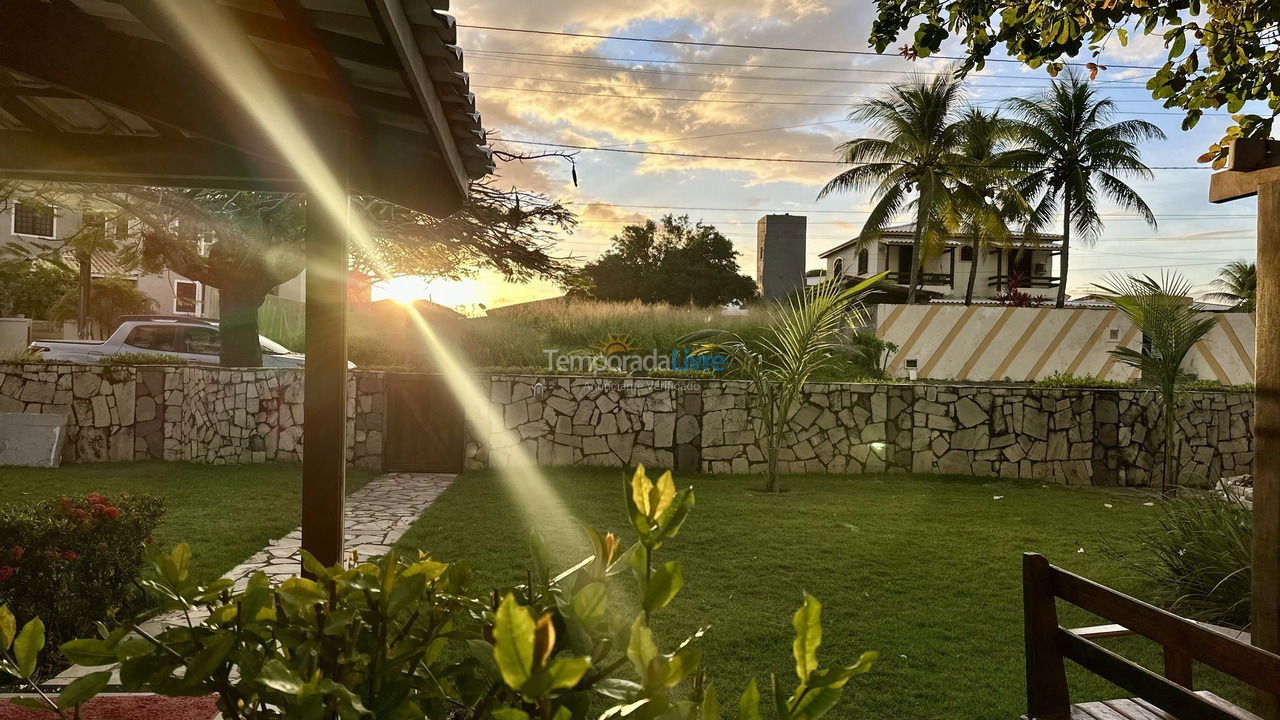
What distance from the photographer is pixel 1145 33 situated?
3.79 m

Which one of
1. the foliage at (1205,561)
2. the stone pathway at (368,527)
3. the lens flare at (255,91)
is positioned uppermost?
the lens flare at (255,91)

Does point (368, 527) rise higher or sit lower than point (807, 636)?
lower

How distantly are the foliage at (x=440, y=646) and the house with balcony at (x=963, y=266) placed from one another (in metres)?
33.3

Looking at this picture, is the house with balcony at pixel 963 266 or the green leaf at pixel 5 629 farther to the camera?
the house with balcony at pixel 963 266

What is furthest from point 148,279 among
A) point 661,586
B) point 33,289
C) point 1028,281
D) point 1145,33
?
point 1028,281

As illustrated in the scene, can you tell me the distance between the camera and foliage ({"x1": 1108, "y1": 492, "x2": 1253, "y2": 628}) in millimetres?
4129

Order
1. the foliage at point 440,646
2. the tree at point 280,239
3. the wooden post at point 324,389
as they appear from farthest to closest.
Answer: the tree at point 280,239 < the wooden post at point 324,389 < the foliage at point 440,646

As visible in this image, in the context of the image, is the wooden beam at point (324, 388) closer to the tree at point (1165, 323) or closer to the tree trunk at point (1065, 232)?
the tree at point (1165, 323)

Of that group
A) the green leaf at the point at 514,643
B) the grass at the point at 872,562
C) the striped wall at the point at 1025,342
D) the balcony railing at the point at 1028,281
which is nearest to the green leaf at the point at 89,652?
the green leaf at the point at 514,643

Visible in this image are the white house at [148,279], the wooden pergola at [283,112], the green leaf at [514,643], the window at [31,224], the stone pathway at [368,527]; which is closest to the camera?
the green leaf at [514,643]

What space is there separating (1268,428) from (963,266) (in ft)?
113

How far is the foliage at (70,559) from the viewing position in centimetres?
329

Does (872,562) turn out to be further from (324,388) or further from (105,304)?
(105,304)

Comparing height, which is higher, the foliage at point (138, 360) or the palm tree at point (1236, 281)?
the palm tree at point (1236, 281)
